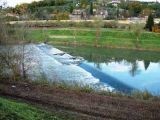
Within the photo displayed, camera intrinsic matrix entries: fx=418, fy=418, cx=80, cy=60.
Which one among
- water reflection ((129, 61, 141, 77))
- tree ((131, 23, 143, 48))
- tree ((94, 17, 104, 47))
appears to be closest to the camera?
water reflection ((129, 61, 141, 77))

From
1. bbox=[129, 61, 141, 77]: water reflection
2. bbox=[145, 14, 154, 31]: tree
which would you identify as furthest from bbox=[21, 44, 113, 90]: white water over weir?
bbox=[145, 14, 154, 31]: tree

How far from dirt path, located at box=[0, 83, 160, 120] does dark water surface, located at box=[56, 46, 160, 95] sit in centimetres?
1040

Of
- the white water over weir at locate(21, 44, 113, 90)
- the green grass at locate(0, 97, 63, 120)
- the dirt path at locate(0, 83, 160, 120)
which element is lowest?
the white water over weir at locate(21, 44, 113, 90)

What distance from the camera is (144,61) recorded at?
181 ft

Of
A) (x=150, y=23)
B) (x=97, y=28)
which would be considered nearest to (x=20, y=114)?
(x=97, y=28)

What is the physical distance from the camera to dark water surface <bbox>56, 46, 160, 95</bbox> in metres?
36.2

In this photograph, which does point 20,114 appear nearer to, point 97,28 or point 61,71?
point 61,71

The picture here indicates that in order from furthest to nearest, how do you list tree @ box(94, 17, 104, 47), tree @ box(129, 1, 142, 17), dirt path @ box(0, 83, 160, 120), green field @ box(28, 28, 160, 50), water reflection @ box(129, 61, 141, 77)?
tree @ box(129, 1, 142, 17), tree @ box(94, 17, 104, 47), green field @ box(28, 28, 160, 50), water reflection @ box(129, 61, 141, 77), dirt path @ box(0, 83, 160, 120)

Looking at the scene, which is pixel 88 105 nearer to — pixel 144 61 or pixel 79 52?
pixel 144 61

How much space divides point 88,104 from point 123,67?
94.5ft

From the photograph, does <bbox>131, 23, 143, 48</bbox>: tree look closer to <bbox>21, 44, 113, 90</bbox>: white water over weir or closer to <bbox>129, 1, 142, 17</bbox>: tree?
<bbox>21, 44, 113, 90</bbox>: white water over weir

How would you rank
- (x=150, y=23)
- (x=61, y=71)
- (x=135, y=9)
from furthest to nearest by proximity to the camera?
(x=135, y=9)
(x=150, y=23)
(x=61, y=71)

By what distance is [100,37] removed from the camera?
76.9m

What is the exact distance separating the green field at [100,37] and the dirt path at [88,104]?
44620 mm
